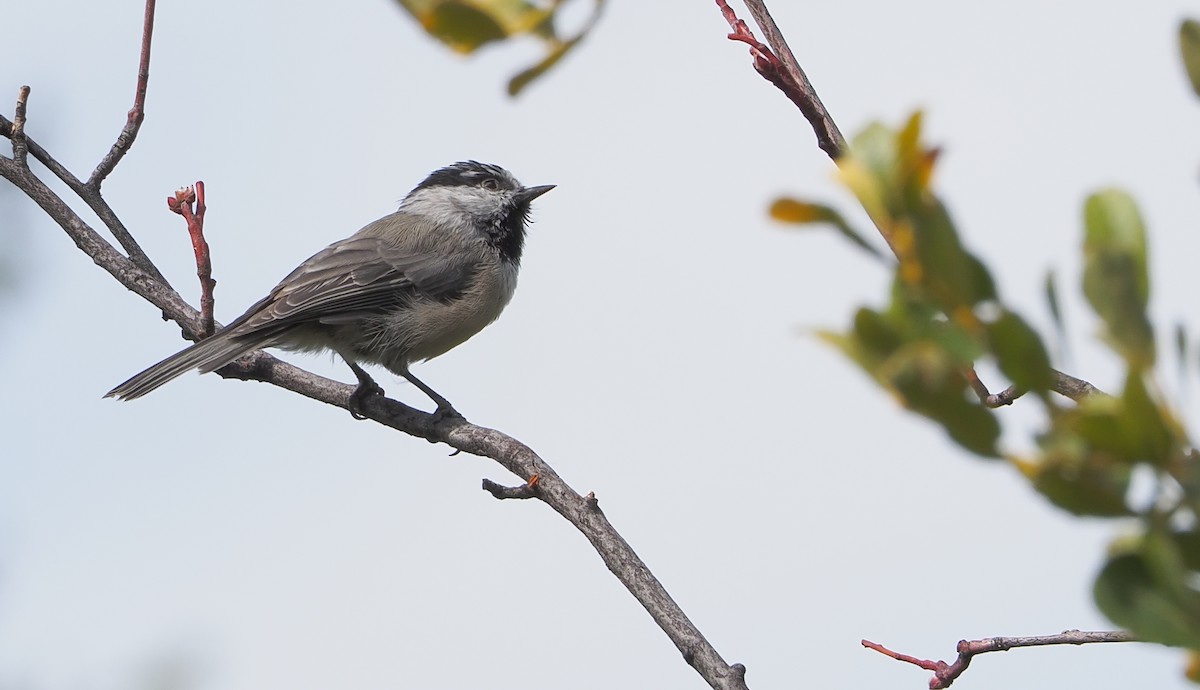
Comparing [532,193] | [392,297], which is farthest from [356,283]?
[532,193]

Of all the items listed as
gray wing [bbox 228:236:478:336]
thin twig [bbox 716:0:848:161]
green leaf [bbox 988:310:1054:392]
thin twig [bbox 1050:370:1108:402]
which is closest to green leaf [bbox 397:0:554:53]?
green leaf [bbox 988:310:1054:392]

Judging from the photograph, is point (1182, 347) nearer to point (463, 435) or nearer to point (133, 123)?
point (463, 435)

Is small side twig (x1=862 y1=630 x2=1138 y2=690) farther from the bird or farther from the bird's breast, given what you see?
the bird's breast

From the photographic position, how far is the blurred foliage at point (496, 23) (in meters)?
0.89

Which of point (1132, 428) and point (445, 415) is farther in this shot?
point (445, 415)

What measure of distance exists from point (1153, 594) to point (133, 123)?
460 cm

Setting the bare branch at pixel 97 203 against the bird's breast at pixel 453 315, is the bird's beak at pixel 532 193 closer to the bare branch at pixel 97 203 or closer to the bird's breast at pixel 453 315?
the bird's breast at pixel 453 315

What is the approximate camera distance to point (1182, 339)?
70cm

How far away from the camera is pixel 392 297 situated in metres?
5.90

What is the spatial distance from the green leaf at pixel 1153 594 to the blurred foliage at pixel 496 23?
546 mm

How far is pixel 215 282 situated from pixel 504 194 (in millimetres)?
3258

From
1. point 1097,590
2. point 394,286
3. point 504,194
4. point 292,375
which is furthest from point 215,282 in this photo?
point 1097,590

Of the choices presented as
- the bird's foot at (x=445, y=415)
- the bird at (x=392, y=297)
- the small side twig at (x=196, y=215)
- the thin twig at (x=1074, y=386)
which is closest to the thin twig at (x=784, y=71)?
the thin twig at (x=1074, y=386)

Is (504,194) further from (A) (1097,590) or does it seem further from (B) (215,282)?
(A) (1097,590)
